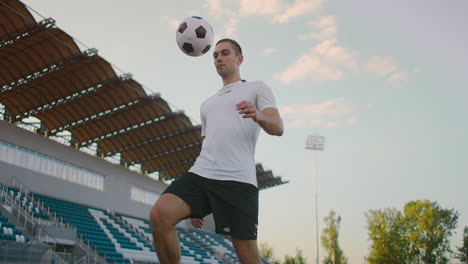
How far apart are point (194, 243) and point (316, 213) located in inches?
566

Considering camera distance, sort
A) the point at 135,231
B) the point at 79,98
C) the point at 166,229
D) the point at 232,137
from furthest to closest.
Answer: the point at 135,231, the point at 79,98, the point at 232,137, the point at 166,229

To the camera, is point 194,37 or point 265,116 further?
point 194,37

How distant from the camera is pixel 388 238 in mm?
56094

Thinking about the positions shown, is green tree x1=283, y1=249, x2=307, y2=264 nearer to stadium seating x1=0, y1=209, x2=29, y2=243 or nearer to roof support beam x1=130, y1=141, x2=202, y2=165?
roof support beam x1=130, y1=141, x2=202, y2=165

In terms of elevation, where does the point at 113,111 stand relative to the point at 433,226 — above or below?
above

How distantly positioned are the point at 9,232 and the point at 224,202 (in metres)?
16.0

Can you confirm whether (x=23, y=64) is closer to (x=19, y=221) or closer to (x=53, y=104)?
(x=53, y=104)

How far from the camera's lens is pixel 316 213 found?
44.4m

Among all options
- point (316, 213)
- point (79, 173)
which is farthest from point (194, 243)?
point (316, 213)

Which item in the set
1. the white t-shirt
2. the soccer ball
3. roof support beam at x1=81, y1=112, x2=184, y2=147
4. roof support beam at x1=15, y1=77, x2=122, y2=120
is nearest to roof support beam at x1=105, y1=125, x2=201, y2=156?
roof support beam at x1=81, y1=112, x2=184, y2=147

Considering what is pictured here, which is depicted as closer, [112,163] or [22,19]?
[22,19]

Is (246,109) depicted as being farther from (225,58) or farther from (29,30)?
(29,30)

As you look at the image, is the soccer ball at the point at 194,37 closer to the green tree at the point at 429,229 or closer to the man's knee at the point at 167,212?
the man's knee at the point at 167,212

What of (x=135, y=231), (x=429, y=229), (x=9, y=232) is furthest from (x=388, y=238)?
(x=9, y=232)
